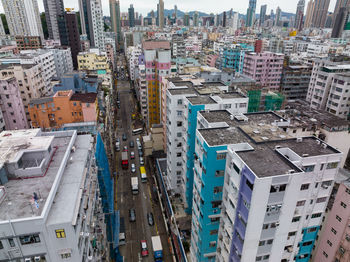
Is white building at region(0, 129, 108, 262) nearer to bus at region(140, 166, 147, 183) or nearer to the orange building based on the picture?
the orange building

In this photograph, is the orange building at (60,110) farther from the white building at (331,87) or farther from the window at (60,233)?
the white building at (331,87)

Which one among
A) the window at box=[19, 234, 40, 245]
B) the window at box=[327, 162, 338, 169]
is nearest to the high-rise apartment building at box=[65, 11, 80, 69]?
the window at box=[19, 234, 40, 245]

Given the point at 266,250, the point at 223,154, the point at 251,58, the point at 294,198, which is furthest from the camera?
the point at 251,58

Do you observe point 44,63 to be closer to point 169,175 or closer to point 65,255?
point 169,175

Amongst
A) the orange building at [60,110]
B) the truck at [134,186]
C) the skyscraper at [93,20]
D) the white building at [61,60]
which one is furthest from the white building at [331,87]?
the skyscraper at [93,20]

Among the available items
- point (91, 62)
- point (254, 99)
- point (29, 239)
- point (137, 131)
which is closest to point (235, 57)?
point (254, 99)

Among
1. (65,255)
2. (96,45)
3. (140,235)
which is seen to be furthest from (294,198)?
(96,45)

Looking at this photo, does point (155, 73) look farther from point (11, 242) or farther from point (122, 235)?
point (11, 242)
